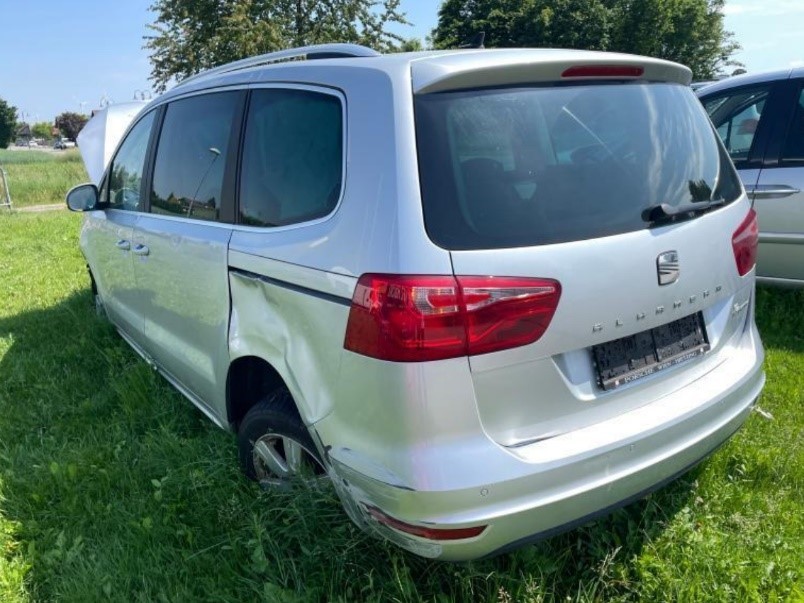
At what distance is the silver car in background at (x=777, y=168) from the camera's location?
4363 millimetres

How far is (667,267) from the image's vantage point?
2.02 m

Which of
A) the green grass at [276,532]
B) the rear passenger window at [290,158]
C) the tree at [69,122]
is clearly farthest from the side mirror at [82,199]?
the tree at [69,122]

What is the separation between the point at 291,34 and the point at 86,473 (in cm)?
2168

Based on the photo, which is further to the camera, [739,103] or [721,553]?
[739,103]

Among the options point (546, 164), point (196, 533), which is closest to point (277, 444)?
point (196, 533)

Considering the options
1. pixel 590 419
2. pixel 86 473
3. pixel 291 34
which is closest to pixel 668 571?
pixel 590 419

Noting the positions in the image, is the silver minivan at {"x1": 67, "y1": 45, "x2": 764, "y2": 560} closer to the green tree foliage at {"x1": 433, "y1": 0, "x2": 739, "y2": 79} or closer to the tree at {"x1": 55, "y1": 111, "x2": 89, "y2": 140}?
the green tree foliage at {"x1": 433, "y1": 0, "x2": 739, "y2": 79}

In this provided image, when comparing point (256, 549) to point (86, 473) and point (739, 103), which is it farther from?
point (739, 103)

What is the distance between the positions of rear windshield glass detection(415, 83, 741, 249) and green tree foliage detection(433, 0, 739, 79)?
44.6 m

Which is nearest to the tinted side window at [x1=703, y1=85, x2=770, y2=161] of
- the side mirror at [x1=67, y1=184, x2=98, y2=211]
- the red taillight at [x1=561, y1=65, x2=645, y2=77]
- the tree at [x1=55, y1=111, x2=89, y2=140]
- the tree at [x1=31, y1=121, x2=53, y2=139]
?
the red taillight at [x1=561, y1=65, x2=645, y2=77]

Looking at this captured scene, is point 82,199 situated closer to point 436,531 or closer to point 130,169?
point 130,169

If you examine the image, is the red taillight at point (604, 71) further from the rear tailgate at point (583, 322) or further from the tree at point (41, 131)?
the tree at point (41, 131)

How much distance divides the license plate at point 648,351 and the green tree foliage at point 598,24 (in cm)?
4482

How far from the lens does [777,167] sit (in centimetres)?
446
